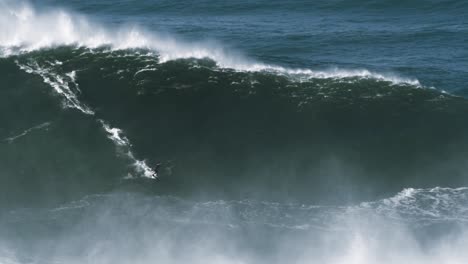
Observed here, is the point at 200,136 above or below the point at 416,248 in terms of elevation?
above

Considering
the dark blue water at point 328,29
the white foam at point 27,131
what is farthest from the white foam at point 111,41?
the white foam at point 27,131

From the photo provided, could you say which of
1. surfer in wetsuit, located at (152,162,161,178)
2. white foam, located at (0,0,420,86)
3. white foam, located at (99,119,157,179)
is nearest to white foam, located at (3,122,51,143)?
white foam, located at (99,119,157,179)

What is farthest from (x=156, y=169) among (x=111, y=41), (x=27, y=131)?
(x=111, y=41)

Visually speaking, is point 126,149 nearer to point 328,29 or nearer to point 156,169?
point 156,169

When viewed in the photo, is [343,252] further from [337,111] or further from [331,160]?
[337,111]

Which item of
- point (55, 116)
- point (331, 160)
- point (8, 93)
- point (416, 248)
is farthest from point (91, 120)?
point (416, 248)

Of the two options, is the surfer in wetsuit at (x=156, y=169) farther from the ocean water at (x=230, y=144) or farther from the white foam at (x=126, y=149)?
the ocean water at (x=230, y=144)
